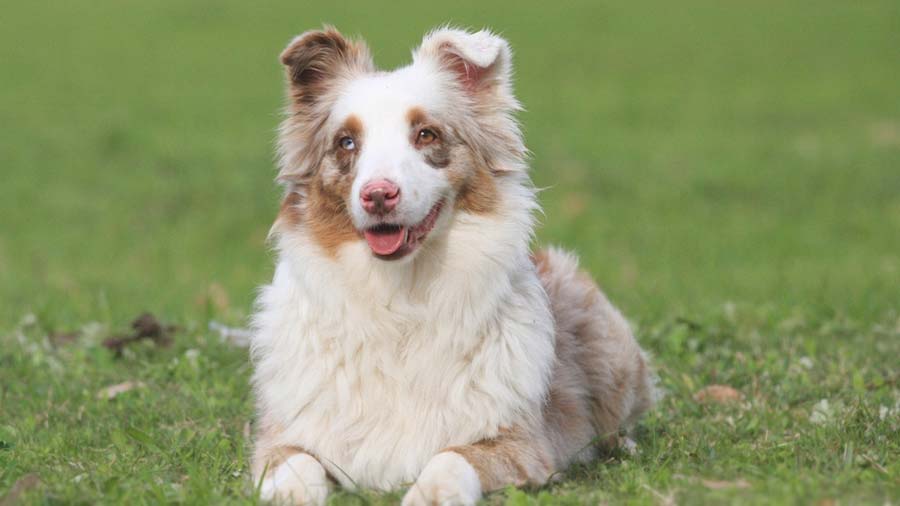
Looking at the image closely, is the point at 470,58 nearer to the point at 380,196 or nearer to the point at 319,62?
the point at 319,62

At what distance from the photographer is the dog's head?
538 cm

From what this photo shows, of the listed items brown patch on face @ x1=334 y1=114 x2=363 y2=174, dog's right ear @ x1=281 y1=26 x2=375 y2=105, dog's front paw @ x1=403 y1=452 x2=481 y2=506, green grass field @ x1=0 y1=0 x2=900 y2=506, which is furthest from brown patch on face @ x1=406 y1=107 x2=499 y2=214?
green grass field @ x1=0 y1=0 x2=900 y2=506

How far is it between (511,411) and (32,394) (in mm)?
3061

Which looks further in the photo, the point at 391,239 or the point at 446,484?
the point at 391,239

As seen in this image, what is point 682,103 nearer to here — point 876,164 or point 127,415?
point 876,164

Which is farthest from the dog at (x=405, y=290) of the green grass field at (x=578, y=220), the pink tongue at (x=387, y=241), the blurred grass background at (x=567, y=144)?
the blurred grass background at (x=567, y=144)

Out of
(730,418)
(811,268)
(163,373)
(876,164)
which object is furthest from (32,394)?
(876,164)

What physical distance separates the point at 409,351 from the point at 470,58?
4.24 ft

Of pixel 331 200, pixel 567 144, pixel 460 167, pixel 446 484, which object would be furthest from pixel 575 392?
pixel 567 144

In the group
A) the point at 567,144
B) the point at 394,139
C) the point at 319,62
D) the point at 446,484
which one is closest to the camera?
the point at 446,484

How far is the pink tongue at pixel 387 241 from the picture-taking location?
17.6 ft

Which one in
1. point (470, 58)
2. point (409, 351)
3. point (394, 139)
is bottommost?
point (409, 351)

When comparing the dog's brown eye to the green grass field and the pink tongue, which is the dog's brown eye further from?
the green grass field

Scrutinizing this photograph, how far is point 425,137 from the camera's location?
562cm
